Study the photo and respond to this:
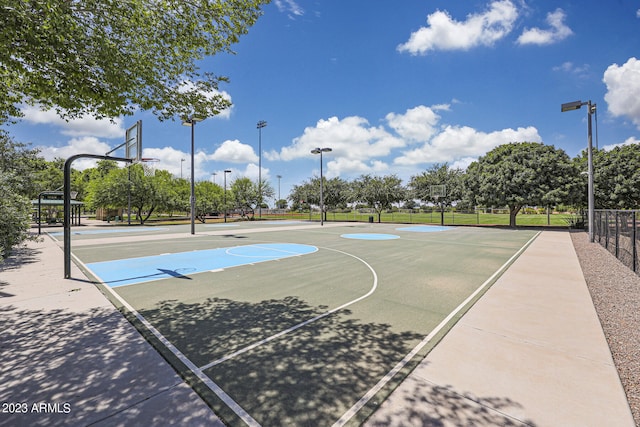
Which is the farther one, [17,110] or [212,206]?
[212,206]

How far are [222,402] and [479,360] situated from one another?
3.37 m

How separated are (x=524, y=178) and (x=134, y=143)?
29.1 meters

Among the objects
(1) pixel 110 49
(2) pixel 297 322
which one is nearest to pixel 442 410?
(2) pixel 297 322

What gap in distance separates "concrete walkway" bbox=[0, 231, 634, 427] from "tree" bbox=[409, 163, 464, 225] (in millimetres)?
39392

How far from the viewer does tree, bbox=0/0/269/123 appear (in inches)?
165

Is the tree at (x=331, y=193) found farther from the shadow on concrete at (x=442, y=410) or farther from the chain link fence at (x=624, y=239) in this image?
the shadow on concrete at (x=442, y=410)

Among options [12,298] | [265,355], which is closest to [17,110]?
[12,298]

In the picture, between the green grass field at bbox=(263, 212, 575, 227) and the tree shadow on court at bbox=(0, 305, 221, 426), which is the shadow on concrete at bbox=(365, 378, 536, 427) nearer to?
the tree shadow on court at bbox=(0, 305, 221, 426)

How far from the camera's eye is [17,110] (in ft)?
20.6

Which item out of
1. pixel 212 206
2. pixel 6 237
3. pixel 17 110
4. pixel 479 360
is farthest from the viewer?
pixel 212 206

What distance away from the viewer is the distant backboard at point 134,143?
10.2m

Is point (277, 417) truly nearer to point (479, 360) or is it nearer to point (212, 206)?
point (479, 360)

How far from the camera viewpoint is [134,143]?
1038 cm

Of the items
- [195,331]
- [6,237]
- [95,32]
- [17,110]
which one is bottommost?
[195,331]
